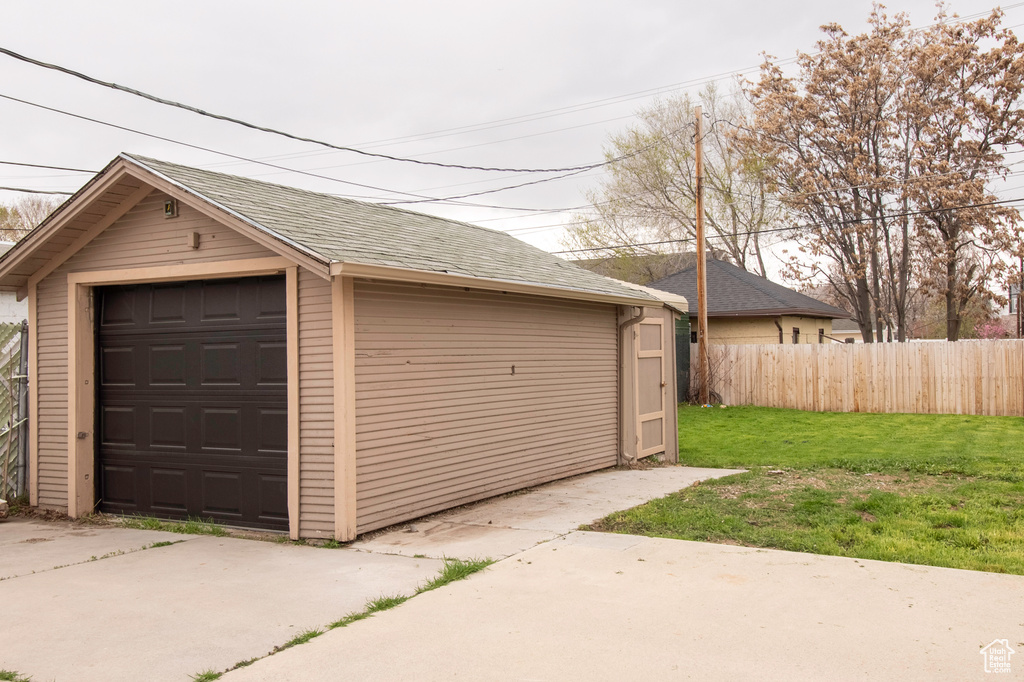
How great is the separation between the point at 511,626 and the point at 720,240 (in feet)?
102

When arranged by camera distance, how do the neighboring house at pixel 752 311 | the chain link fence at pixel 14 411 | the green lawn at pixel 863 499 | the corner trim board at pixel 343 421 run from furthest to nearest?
the neighboring house at pixel 752 311, the chain link fence at pixel 14 411, the corner trim board at pixel 343 421, the green lawn at pixel 863 499

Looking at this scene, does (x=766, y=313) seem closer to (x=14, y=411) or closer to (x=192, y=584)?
(x=14, y=411)

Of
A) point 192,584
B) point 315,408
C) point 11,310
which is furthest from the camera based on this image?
point 11,310

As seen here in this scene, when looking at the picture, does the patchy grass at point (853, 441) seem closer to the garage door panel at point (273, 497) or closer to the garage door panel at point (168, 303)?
the garage door panel at point (273, 497)

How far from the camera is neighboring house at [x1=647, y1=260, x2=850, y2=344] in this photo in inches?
947

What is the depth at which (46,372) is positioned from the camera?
29.0ft

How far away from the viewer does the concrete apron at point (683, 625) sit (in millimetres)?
4242

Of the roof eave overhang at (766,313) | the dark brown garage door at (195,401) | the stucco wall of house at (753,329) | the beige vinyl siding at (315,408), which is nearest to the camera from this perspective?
the beige vinyl siding at (315,408)

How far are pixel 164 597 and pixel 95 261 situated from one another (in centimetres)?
423

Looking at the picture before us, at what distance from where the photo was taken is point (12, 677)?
4.25 meters

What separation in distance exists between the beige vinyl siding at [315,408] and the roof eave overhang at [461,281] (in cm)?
56

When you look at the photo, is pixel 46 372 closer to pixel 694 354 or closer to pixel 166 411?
pixel 166 411

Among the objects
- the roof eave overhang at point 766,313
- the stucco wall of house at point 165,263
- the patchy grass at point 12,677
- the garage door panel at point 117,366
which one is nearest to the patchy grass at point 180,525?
the stucco wall of house at point 165,263

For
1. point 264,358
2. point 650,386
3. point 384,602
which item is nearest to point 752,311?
point 650,386
